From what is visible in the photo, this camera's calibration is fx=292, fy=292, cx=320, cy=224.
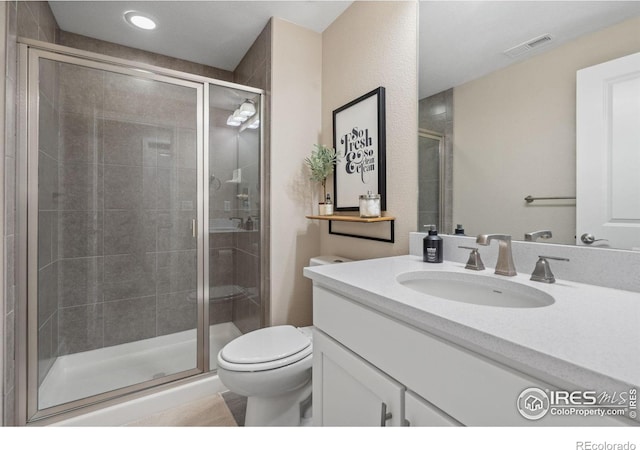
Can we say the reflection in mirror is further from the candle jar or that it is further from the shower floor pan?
the shower floor pan

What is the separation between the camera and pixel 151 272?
6.39 feet

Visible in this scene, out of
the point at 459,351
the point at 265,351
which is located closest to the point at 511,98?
the point at 459,351

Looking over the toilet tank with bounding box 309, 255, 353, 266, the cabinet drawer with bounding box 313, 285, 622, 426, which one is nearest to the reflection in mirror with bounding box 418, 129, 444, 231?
the toilet tank with bounding box 309, 255, 353, 266

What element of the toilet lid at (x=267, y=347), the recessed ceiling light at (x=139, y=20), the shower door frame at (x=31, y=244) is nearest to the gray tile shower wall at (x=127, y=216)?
the shower door frame at (x=31, y=244)

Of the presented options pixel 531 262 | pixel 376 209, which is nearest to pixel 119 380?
pixel 376 209

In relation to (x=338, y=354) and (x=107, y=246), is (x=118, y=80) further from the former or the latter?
(x=338, y=354)

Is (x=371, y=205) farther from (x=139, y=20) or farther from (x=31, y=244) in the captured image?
(x=139, y=20)

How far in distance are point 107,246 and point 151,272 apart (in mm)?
302

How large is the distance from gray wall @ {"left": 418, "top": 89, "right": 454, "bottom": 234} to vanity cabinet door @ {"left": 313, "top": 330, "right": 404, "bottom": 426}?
2.28 feet

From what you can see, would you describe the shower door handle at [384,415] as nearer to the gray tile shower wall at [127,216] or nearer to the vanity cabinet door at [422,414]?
the vanity cabinet door at [422,414]

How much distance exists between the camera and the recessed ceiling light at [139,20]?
1.80 m

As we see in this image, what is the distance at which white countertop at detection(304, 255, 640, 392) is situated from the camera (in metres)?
0.39

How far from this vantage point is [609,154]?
2.57 feet

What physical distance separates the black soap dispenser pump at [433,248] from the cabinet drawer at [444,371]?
0.48m
